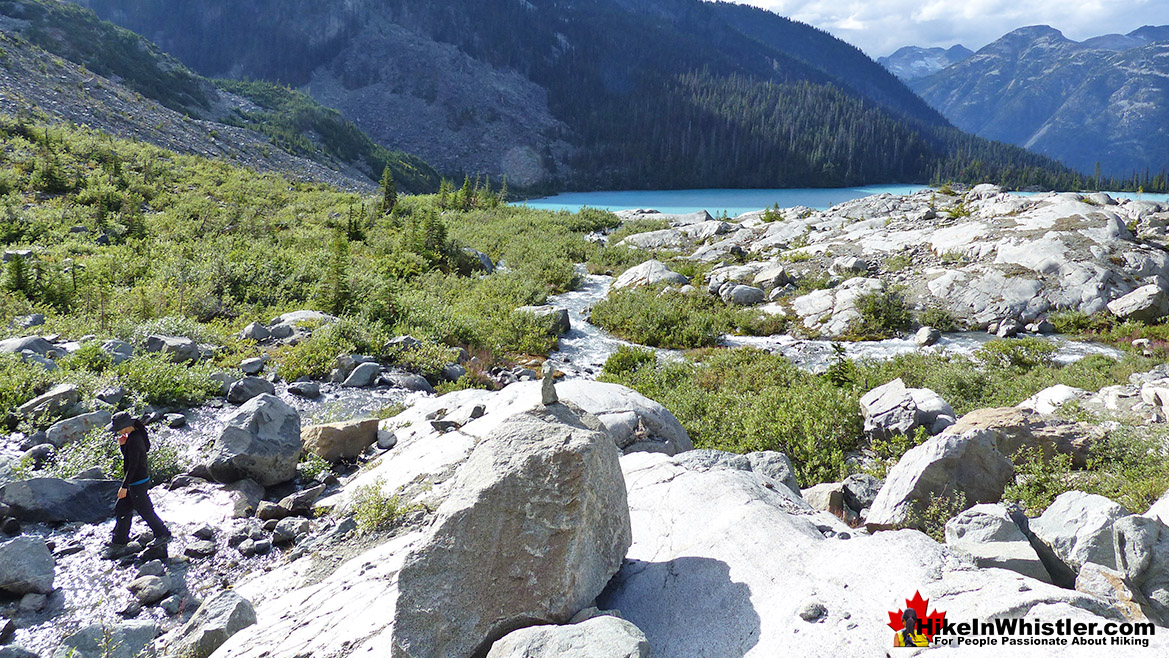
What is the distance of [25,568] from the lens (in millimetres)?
4770

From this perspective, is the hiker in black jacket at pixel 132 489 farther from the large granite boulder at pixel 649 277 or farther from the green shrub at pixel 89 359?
the large granite boulder at pixel 649 277

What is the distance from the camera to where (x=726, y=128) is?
424 feet

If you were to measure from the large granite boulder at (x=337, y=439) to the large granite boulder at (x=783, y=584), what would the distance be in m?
4.27

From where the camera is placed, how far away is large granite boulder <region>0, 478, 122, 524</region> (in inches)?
223

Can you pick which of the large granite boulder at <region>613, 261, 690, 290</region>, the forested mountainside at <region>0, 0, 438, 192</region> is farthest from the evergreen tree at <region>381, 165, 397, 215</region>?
the forested mountainside at <region>0, 0, 438, 192</region>

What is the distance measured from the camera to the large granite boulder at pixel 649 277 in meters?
22.4

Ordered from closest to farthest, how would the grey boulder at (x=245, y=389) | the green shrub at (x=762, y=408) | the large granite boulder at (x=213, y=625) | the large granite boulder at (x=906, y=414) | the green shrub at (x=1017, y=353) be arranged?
1. the large granite boulder at (x=213, y=625)
2. the large granite boulder at (x=906, y=414)
3. the green shrub at (x=762, y=408)
4. the grey boulder at (x=245, y=389)
5. the green shrub at (x=1017, y=353)

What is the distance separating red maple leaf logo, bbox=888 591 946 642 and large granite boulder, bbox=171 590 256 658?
4.35m

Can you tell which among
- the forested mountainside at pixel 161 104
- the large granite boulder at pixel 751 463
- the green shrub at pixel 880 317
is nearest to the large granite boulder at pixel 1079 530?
the large granite boulder at pixel 751 463

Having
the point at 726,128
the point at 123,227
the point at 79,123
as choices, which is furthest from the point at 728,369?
the point at 726,128

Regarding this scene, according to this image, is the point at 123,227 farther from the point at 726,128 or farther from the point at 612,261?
the point at 726,128

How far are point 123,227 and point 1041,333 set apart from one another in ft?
94.6

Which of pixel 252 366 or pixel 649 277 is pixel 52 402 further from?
pixel 649 277

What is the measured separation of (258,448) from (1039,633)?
289 inches
